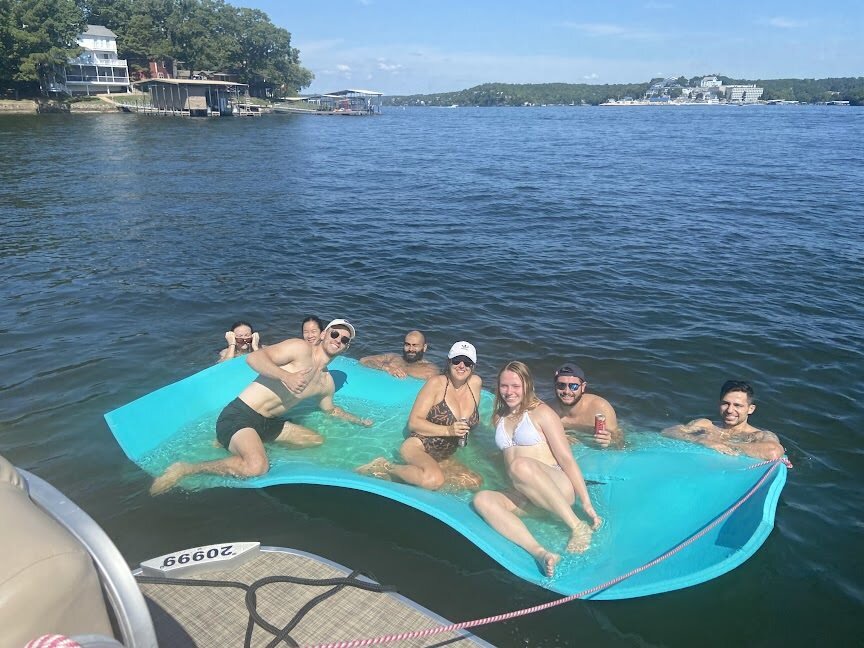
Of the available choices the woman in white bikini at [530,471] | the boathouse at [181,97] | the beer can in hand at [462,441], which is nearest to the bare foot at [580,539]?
the woman in white bikini at [530,471]

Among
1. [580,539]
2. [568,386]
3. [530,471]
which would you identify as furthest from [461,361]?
[580,539]

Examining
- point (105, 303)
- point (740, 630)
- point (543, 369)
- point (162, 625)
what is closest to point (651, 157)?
point (543, 369)

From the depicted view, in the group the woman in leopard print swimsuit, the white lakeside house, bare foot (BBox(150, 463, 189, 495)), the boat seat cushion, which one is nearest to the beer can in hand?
the woman in leopard print swimsuit

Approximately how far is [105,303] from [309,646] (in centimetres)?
1023

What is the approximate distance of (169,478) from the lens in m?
6.49

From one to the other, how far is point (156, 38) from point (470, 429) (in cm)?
9567

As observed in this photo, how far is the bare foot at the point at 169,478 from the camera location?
21.1 ft

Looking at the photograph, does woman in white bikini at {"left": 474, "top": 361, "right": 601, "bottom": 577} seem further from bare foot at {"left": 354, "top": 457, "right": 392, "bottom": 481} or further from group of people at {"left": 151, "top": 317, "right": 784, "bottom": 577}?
bare foot at {"left": 354, "top": 457, "right": 392, "bottom": 481}

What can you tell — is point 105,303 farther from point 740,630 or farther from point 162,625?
point 740,630

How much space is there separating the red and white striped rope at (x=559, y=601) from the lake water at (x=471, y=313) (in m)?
0.43

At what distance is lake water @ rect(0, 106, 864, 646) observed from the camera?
5.56m

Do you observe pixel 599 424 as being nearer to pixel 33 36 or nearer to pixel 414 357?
pixel 414 357

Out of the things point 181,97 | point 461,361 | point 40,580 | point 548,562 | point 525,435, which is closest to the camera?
point 40,580

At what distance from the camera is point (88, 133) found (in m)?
42.8
